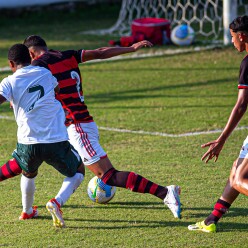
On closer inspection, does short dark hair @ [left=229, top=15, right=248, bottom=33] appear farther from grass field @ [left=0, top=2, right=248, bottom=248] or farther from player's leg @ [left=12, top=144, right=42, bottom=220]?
player's leg @ [left=12, top=144, right=42, bottom=220]

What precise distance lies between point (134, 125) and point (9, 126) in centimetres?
196

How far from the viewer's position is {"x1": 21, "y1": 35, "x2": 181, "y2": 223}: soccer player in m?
6.89

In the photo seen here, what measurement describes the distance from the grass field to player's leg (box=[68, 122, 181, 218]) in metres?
0.24

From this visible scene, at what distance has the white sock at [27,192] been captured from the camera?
6852 mm

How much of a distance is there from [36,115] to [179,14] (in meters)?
16.0

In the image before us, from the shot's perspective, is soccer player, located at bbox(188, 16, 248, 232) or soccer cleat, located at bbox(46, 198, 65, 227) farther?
soccer cleat, located at bbox(46, 198, 65, 227)

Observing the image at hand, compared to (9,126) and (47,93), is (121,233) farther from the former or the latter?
(9,126)

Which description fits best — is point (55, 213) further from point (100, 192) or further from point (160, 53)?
point (160, 53)

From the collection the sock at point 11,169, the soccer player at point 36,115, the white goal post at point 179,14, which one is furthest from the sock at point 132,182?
the white goal post at point 179,14

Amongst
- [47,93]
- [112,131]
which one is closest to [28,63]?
[47,93]

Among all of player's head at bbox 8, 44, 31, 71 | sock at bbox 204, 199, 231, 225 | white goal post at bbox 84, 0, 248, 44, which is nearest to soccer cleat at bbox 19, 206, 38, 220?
player's head at bbox 8, 44, 31, 71

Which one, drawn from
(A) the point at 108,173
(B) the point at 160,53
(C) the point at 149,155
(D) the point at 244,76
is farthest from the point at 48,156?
(B) the point at 160,53

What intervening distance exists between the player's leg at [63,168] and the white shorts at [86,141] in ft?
0.24

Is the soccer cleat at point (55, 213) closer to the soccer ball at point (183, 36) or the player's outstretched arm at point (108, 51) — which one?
the player's outstretched arm at point (108, 51)
